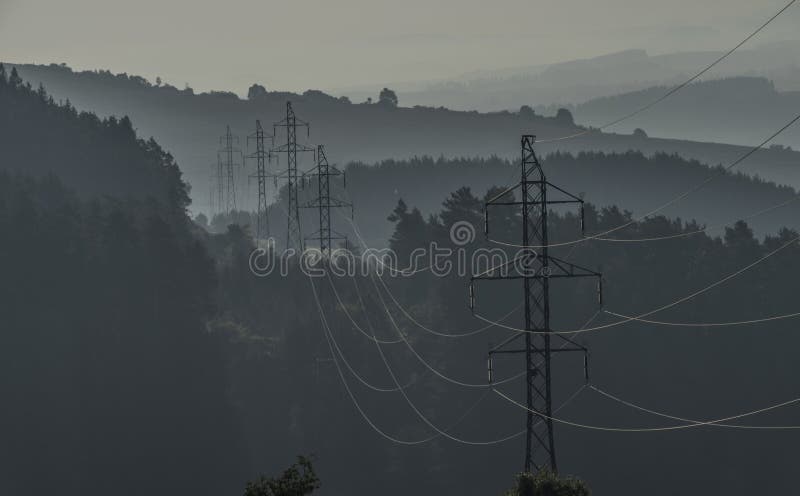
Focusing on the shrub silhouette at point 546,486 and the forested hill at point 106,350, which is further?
the forested hill at point 106,350

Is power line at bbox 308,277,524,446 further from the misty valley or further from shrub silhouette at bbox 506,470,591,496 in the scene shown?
shrub silhouette at bbox 506,470,591,496

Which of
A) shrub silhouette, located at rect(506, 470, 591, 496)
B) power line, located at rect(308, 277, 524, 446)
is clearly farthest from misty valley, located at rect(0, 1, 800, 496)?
shrub silhouette, located at rect(506, 470, 591, 496)

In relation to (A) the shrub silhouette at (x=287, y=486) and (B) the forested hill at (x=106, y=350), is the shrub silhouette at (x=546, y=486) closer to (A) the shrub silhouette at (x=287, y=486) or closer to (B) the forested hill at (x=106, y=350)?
(A) the shrub silhouette at (x=287, y=486)

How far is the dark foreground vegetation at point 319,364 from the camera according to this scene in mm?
109938

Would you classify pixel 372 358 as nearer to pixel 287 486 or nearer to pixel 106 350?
pixel 106 350

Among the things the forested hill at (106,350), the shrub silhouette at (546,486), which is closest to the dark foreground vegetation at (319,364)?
the forested hill at (106,350)

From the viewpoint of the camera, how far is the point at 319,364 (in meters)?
114

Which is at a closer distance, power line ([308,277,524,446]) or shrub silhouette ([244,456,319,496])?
shrub silhouette ([244,456,319,496])

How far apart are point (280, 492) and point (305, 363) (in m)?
73.2

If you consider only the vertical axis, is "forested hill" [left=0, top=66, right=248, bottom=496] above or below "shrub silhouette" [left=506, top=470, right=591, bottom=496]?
above

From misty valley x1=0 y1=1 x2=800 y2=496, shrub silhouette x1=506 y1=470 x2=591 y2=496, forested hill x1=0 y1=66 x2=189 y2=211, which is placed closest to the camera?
shrub silhouette x1=506 y1=470 x2=591 y2=496

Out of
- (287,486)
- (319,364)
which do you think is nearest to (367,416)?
(319,364)

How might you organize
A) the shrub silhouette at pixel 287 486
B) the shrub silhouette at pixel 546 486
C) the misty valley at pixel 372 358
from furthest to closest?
the misty valley at pixel 372 358
the shrub silhouette at pixel 546 486
the shrub silhouette at pixel 287 486

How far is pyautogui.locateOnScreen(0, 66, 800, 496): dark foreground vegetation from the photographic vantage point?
361 ft
